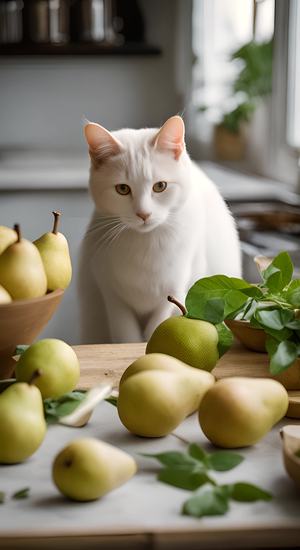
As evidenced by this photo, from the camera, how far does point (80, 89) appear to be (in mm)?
4035

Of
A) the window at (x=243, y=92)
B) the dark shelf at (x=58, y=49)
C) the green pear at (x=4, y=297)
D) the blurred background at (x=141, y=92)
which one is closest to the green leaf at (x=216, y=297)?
the green pear at (x=4, y=297)

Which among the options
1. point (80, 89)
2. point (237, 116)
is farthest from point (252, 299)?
point (80, 89)

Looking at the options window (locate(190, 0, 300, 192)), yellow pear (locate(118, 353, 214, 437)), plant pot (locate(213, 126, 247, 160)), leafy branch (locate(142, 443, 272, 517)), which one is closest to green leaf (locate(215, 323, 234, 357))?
yellow pear (locate(118, 353, 214, 437))

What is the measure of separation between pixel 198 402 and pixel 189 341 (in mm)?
93

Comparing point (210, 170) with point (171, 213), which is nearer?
point (171, 213)

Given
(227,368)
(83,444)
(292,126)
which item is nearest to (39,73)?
(292,126)

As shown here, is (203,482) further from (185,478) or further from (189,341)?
(189,341)

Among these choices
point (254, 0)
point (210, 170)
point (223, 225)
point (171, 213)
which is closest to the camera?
point (171, 213)

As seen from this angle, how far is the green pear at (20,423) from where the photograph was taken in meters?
0.70

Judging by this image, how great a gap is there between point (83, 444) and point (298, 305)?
1.09 ft

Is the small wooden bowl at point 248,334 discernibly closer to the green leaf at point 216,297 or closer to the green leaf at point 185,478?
the green leaf at point 216,297

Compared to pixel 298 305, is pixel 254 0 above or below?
above

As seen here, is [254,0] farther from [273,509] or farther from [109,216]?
[273,509]

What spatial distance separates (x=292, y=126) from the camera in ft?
9.32
